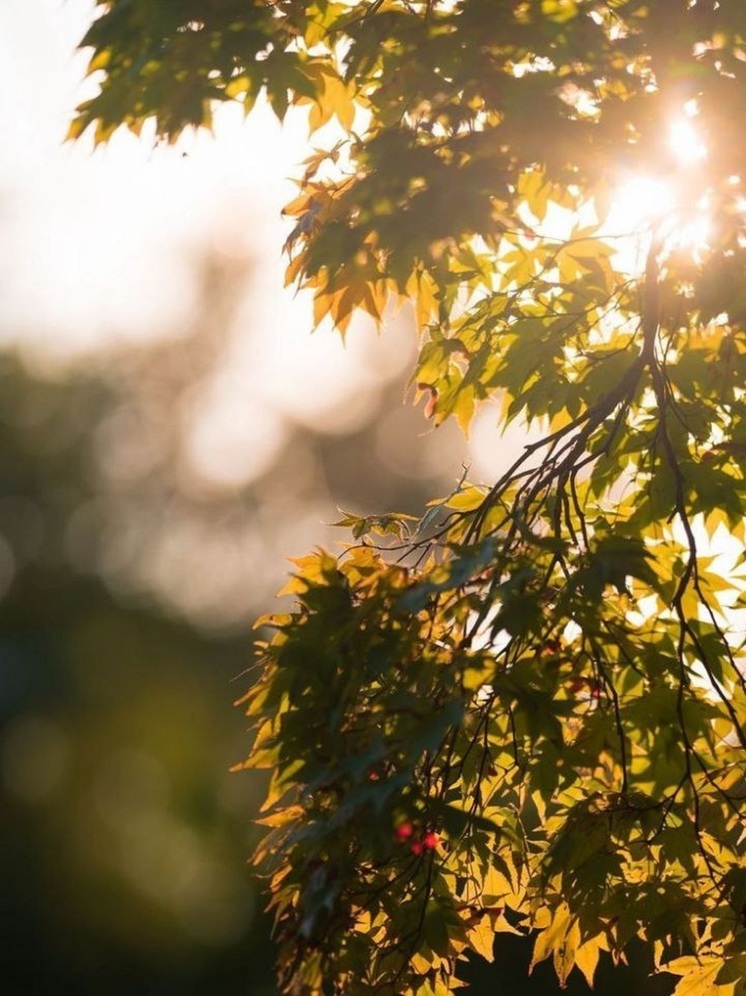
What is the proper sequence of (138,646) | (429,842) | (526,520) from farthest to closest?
1. (138,646)
2. (526,520)
3. (429,842)

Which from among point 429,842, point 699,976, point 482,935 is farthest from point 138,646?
point 429,842

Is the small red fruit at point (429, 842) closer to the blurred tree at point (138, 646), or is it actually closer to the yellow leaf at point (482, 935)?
the yellow leaf at point (482, 935)

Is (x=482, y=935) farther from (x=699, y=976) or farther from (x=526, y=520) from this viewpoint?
(x=526, y=520)

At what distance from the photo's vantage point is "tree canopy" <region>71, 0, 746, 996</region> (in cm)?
287

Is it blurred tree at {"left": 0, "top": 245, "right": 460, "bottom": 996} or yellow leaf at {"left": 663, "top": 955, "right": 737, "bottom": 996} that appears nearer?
yellow leaf at {"left": 663, "top": 955, "right": 737, "bottom": 996}

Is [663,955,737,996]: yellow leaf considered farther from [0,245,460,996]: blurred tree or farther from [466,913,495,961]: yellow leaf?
[0,245,460,996]: blurred tree

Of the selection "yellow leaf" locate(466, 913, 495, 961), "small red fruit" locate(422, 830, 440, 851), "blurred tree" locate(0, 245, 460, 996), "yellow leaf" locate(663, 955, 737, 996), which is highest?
"blurred tree" locate(0, 245, 460, 996)

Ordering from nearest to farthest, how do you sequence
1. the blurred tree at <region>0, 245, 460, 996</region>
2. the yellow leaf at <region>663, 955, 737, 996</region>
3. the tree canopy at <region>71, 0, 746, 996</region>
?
the tree canopy at <region>71, 0, 746, 996</region> → the yellow leaf at <region>663, 955, 737, 996</region> → the blurred tree at <region>0, 245, 460, 996</region>

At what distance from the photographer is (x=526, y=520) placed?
10.7 feet

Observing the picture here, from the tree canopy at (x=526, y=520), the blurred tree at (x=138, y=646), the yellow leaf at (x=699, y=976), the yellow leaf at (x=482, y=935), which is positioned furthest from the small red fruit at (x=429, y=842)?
the blurred tree at (x=138, y=646)

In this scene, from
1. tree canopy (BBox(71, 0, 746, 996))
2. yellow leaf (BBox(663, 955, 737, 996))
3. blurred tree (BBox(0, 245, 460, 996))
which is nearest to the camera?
tree canopy (BBox(71, 0, 746, 996))

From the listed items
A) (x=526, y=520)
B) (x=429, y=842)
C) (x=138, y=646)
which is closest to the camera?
(x=429, y=842)

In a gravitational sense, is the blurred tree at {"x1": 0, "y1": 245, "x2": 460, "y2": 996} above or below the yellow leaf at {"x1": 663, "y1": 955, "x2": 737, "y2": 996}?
above

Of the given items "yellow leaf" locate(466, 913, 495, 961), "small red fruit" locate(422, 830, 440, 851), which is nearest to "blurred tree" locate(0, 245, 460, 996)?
"yellow leaf" locate(466, 913, 495, 961)
